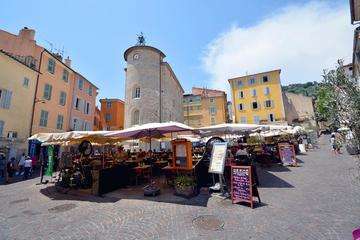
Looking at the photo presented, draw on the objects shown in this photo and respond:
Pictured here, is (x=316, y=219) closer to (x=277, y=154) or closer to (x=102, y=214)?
(x=102, y=214)

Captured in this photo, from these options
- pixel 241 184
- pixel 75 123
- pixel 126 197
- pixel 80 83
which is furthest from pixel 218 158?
pixel 80 83

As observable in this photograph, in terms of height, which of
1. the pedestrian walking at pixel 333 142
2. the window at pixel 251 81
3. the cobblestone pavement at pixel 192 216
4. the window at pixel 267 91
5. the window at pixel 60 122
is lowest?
the cobblestone pavement at pixel 192 216

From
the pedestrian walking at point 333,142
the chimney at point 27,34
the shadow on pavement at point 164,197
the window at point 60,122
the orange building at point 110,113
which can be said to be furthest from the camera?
the orange building at point 110,113

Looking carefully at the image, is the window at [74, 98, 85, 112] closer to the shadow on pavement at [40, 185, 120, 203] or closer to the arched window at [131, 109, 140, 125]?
the arched window at [131, 109, 140, 125]

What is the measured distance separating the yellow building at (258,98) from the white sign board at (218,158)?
3636 centimetres

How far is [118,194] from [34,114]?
17.0 metres

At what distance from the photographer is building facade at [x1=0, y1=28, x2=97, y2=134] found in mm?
21828

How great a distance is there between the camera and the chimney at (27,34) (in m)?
22.9

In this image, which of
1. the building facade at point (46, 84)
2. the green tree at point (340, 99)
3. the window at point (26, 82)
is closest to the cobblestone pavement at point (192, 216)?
the green tree at point (340, 99)

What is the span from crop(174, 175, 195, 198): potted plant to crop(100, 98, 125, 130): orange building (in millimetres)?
39103

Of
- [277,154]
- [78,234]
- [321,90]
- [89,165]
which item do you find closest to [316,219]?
[321,90]

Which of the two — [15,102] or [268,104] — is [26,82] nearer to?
[15,102]

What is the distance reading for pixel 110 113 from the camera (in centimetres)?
4569

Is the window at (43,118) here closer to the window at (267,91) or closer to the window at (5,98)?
the window at (5,98)
